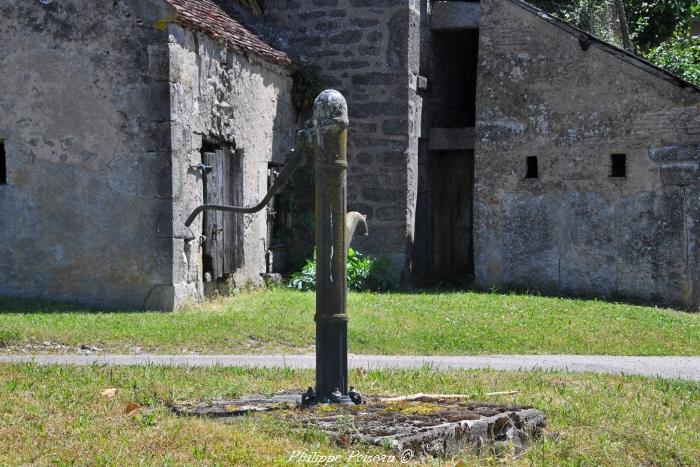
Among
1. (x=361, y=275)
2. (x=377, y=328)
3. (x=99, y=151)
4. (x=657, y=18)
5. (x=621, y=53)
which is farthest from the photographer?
(x=657, y=18)

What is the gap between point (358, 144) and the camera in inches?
612

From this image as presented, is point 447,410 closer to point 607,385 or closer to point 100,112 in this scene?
point 607,385

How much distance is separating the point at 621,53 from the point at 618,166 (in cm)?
150

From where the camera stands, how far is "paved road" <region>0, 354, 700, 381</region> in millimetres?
9023

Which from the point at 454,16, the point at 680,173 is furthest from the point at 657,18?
the point at 680,173

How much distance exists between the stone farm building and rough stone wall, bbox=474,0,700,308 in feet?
0.08

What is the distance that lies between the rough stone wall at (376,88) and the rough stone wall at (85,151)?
3995mm

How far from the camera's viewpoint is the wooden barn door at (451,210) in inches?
667

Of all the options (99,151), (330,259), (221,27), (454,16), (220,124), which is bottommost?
(330,259)

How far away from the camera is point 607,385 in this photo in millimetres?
8172

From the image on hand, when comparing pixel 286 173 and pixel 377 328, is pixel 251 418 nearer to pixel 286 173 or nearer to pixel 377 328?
pixel 286 173

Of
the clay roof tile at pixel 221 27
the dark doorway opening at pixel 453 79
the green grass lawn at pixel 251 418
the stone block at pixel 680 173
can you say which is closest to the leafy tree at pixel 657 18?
the dark doorway opening at pixel 453 79

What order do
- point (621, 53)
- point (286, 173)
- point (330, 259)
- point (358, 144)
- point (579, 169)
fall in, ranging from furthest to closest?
point (358, 144) → point (579, 169) → point (621, 53) → point (286, 173) → point (330, 259)

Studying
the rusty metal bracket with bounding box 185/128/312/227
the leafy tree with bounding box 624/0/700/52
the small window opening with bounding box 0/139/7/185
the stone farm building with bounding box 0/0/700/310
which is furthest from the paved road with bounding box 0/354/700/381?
the leafy tree with bounding box 624/0/700/52
